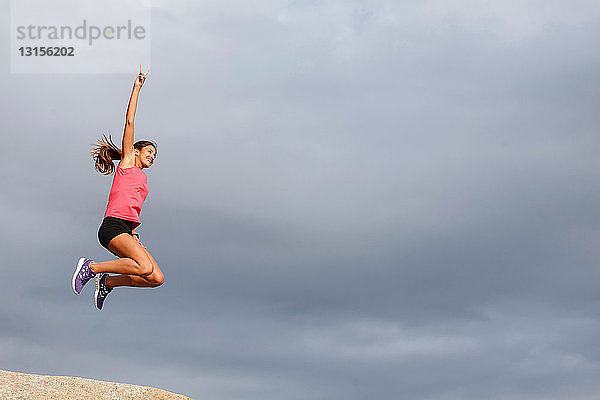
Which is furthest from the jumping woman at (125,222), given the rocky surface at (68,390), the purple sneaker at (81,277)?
the rocky surface at (68,390)

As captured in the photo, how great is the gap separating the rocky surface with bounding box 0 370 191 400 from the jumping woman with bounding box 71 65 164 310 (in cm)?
248

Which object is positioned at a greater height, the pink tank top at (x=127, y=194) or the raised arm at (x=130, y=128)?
the raised arm at (x=130, y=128)

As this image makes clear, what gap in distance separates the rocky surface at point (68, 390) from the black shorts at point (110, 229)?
12.7 ft

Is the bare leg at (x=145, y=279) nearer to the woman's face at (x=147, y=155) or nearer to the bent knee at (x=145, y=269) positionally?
the bent knee at (x=145, y=269)

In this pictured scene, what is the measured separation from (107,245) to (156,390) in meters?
4.38

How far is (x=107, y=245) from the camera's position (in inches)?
476

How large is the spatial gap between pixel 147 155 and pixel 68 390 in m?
5.25

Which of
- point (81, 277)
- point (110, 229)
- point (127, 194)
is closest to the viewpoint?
point (110, 229)

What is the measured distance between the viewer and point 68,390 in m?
14.5

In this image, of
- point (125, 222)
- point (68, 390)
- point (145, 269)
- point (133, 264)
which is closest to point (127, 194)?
point (125, 222)

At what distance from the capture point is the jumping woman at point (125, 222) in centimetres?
1198

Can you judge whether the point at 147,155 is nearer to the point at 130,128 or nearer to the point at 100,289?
the point at 130,128

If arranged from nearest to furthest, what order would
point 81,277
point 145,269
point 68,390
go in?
point 145,269
point 81,277
point 68,390

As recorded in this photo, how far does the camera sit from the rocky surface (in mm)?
14133
